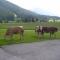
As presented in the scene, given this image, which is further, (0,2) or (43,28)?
(43,28)

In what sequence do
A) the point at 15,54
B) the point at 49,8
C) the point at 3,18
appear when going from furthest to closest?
1. the point at 49,8
2. the point at 3,18
3. the point at 15,54

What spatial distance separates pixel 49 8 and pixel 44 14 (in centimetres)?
40

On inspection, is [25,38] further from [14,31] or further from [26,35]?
[14,31]

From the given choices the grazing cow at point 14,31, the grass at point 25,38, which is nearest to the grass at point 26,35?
the grass at point 25,38

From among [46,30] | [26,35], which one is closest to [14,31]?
[26,35]

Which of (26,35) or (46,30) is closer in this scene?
(26,35)

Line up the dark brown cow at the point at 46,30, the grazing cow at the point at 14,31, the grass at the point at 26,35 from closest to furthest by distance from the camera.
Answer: the grass at the point at 26,35
the grazing cow at the point at 14,31
the dark brown cow at the point at 46,30

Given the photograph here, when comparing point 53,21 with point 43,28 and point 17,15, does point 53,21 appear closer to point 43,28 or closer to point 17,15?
point 43,28

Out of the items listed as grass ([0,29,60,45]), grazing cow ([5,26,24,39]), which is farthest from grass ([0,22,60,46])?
grazing cow ([5,26,24,39])

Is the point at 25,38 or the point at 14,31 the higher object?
the point at 14,31

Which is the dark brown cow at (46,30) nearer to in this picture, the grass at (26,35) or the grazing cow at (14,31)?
the grass at (26,35)

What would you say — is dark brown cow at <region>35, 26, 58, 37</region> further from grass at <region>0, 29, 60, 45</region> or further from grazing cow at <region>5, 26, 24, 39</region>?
grazing cow at <region>5, 26, 24, 39</region>

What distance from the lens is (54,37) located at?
27.5 ft

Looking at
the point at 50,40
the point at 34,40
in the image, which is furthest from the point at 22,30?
the point at 50,40
